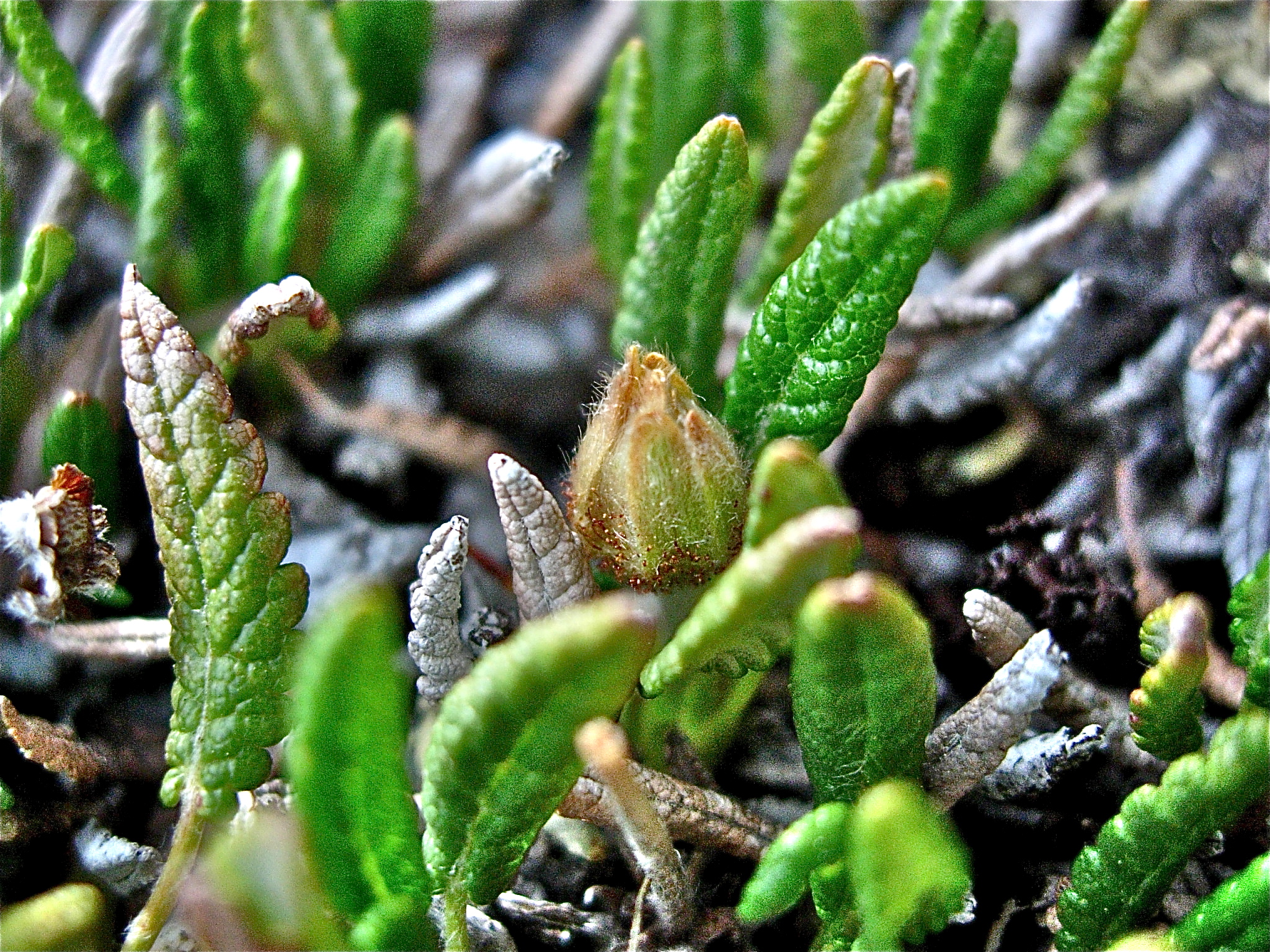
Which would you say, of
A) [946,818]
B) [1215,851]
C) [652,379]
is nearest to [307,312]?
[652,379]

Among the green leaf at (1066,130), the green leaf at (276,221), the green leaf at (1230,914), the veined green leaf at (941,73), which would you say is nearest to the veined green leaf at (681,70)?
the veined green leaf at (941,73)

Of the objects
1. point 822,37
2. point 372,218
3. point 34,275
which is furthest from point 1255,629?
point 34,275

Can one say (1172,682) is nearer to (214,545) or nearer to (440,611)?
(440,611)

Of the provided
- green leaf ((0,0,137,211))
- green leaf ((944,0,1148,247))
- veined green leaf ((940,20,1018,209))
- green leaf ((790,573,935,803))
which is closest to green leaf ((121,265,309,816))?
green leaf ((0,0,137,211))

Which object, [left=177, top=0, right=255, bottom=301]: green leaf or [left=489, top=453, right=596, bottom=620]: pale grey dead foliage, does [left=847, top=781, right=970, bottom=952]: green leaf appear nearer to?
[left=489, top=453, right=596, bottom=620]: pale grey dead foliage

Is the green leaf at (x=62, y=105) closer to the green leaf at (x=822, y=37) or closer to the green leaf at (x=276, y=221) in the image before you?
the green leaf at (x=276, y=221)

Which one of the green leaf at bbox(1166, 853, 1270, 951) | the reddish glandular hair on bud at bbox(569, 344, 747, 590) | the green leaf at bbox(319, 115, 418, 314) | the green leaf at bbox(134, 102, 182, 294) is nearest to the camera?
Result: the green leaf at bbox(1166, 853, 1270, 951)

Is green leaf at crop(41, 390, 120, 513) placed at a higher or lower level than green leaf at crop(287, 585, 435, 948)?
higher
